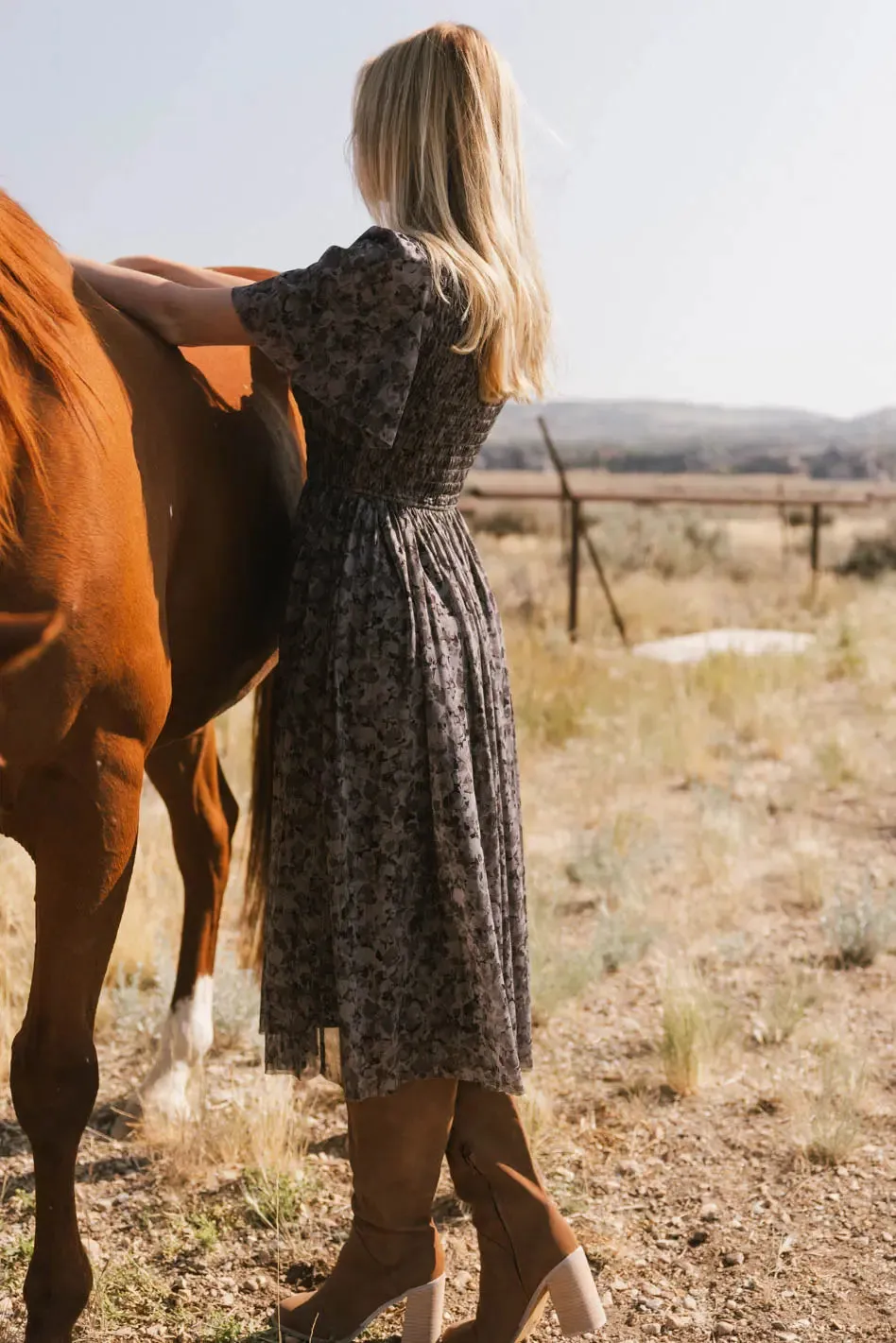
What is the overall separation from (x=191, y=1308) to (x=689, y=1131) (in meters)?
1.30

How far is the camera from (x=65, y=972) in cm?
197

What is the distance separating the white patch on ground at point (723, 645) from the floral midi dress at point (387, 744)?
678 centimetres

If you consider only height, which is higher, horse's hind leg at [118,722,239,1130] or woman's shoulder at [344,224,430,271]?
woman's shoulder at [344,224,430,271]

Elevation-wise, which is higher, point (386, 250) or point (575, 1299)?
point (386, 250)

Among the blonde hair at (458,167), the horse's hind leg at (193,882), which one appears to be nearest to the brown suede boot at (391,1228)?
the horse's hind leg at (193,882)

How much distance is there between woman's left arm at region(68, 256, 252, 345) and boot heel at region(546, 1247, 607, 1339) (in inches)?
65.1

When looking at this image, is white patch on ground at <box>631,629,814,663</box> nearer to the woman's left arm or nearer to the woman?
the woman

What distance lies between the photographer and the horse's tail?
8.16ft

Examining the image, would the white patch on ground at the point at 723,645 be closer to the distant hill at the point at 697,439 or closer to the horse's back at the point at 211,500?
the horse's back at the point at 211,500

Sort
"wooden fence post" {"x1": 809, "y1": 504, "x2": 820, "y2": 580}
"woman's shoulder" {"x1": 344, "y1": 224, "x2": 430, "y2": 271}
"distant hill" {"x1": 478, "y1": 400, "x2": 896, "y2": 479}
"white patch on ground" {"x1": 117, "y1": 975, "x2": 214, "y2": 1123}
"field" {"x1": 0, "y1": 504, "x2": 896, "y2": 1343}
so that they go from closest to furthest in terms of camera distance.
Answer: "woman's shoulder" {"x1": 344, "y1": 224, "x2": 430, "y2": 271} → "field" {"x1": 0, "y1": 504, "x2": 896, "y2": 1343} → "white patch on ground" {"x1": 117, "y1": 975, "x2": 214, "y2": 1123} → "wooden fence post" {"x1": 809, "y1": 504, "x2": 820, "y2": 580} → "distant hill" {"x1": 478, "y1": 400, "x2": 896, "y2": 479}

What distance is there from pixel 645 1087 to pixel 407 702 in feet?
5.58

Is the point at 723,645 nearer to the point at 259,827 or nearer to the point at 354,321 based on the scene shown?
the point at 259,827

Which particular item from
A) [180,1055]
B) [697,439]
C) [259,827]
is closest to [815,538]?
[180,1055]

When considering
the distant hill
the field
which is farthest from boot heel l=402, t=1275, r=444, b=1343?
the distant hill
